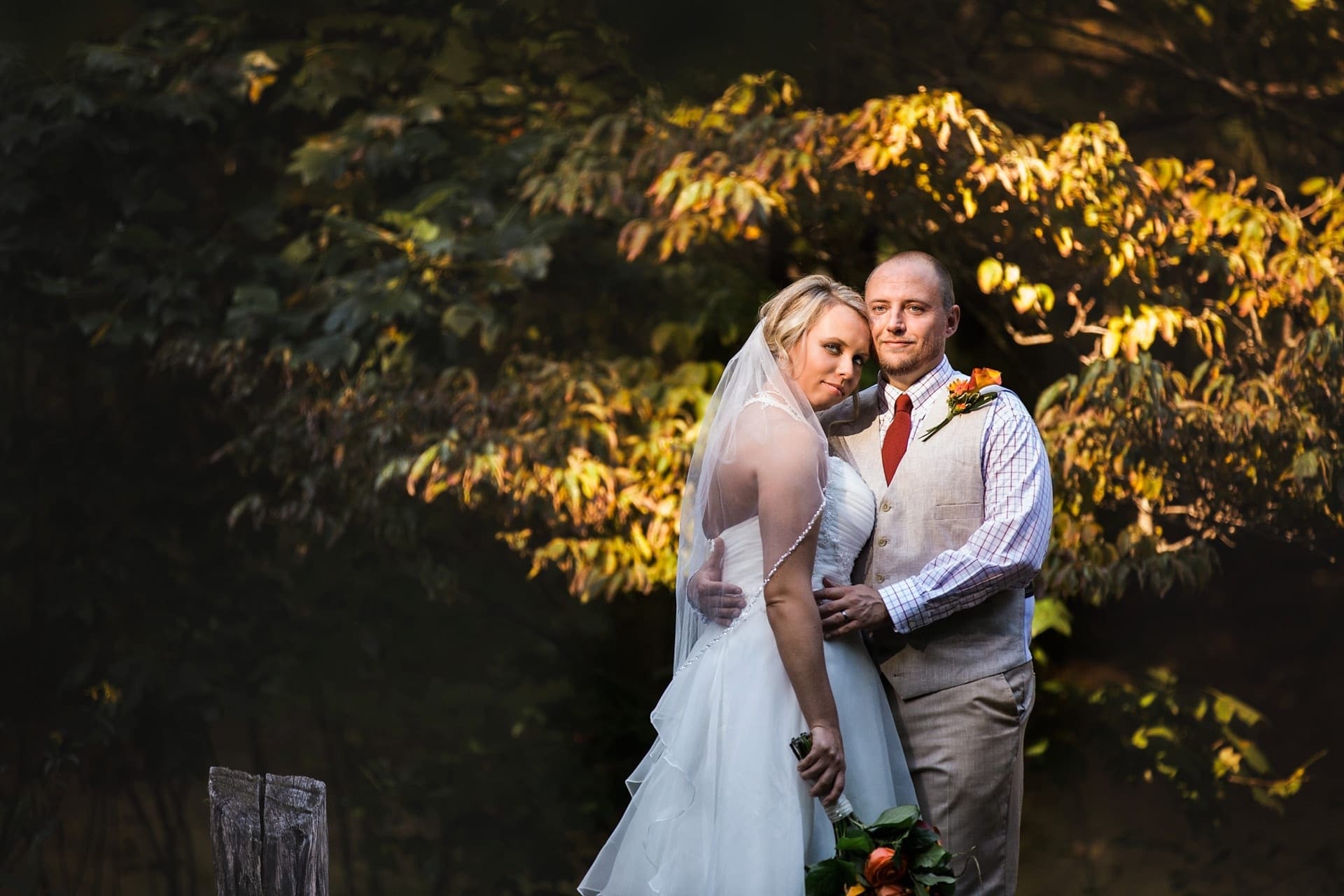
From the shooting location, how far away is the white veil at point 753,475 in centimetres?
212

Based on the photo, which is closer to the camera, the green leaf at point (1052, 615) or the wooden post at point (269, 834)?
the wooden post at point (269, 834)

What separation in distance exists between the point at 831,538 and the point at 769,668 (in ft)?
0.82

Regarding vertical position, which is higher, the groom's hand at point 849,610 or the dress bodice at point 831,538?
the dress bodice at point 831,538

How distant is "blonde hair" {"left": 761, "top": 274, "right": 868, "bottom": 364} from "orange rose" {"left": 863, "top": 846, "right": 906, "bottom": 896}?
2.70 feet

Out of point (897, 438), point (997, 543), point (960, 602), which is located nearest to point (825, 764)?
point (960, 602)

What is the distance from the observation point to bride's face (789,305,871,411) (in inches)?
87.8

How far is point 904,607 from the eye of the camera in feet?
7.09

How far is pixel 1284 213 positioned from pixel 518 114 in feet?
7.44

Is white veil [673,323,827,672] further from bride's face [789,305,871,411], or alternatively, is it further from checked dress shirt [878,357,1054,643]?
checked dress shirt [878,357,1054,643]

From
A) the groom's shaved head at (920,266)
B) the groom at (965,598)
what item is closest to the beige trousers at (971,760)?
the groom at (965,598)

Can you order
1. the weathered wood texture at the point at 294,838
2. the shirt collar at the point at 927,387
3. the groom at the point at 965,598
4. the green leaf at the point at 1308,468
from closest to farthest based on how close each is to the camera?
the weathered wood texture at the point at 294,838 < the groom at the point at 965,598 < the shirt collar at the point at 927,387 < the green leaf at the point at 1308,468

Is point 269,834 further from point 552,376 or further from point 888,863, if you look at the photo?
point 552,376

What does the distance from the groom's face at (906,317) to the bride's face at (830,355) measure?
0.30 feet

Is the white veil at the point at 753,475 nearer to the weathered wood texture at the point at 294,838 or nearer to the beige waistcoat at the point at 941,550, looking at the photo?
the beige waistcoat at the point at 941,550
